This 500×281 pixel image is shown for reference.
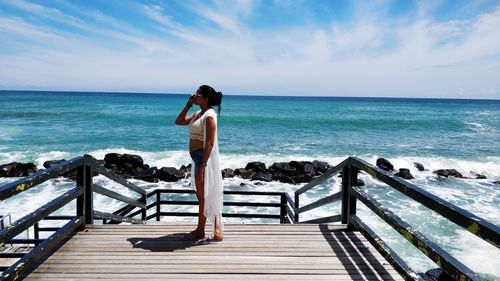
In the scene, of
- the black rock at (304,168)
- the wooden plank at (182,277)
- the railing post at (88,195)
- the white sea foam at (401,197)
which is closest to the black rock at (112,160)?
the white sea foam at (401,197)

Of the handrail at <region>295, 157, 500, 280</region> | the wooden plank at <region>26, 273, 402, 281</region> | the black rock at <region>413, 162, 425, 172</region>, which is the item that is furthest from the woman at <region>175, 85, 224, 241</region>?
the black rock at <region>413, 162, 425, 172</region>

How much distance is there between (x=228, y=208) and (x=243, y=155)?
1289cm

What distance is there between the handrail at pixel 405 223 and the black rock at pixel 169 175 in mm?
14124

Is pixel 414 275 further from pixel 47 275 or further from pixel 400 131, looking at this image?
pixel 400 131

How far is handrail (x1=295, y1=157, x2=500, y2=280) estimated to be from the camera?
229 centimetres

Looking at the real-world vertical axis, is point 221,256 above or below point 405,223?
below

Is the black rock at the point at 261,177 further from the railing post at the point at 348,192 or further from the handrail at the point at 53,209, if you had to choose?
the railing post at the point at 348,192

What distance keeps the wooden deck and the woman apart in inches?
13.5

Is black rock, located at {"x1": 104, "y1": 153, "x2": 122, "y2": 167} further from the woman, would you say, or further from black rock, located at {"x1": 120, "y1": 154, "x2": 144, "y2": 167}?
the woman

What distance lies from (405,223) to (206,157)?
2.23 meters

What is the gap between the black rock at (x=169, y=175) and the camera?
1906 cm

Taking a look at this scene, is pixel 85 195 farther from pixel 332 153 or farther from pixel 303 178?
pixel 332 153

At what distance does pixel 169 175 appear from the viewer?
19.1 meters

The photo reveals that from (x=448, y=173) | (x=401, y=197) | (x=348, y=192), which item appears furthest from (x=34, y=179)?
(x=448, y=173)
